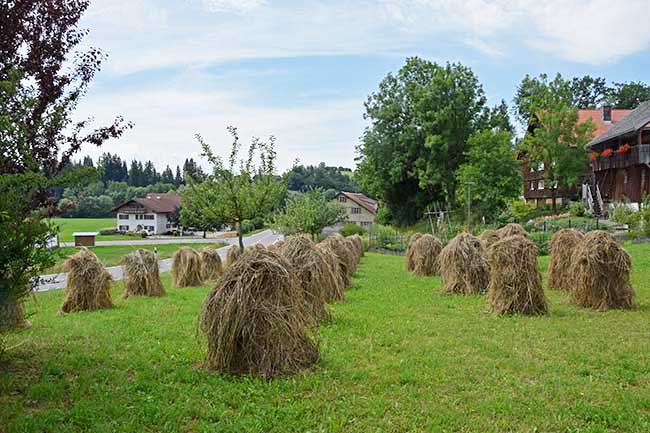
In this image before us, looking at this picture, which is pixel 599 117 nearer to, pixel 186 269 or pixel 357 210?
pixel 357 210

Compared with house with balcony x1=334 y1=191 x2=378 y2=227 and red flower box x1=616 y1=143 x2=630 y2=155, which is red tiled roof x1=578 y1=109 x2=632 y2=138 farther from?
house with balcony x1=334 y1=191 x2=378 y2=227

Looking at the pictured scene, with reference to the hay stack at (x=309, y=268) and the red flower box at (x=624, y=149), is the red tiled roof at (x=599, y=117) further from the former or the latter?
the hay stack at (x=309, y=268)

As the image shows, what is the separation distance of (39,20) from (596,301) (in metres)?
8.58

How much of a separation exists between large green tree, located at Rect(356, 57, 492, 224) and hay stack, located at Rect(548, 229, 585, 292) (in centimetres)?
2593

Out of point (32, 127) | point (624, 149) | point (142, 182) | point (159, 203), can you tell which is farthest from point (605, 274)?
point (142, 182)

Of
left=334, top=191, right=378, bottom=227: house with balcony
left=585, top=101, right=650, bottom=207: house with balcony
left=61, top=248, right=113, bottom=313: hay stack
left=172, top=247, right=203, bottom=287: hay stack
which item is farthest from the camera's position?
left=334, top=191, right=378, bottom=227: house with balcony

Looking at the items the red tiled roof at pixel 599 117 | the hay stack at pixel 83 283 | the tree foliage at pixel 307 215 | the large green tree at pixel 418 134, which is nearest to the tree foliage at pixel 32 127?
the hay stack at pixel 83 283

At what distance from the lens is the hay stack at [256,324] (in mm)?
4840

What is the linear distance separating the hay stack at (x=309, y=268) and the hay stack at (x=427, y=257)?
6.55 metres

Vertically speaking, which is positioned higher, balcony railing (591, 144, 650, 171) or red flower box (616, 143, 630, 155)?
red flower box (616, 143, 630, 155)

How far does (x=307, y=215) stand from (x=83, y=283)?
19535mm

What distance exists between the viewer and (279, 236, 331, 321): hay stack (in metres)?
7.28

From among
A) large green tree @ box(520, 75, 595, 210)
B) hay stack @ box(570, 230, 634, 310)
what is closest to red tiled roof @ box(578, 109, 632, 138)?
large green tree @ box(520, 75, 595, 210)

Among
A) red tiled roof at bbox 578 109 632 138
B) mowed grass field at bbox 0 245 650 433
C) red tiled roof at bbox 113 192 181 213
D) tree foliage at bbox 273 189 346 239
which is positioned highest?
Answer: red tiled roof at bbox 578 109 632 138
